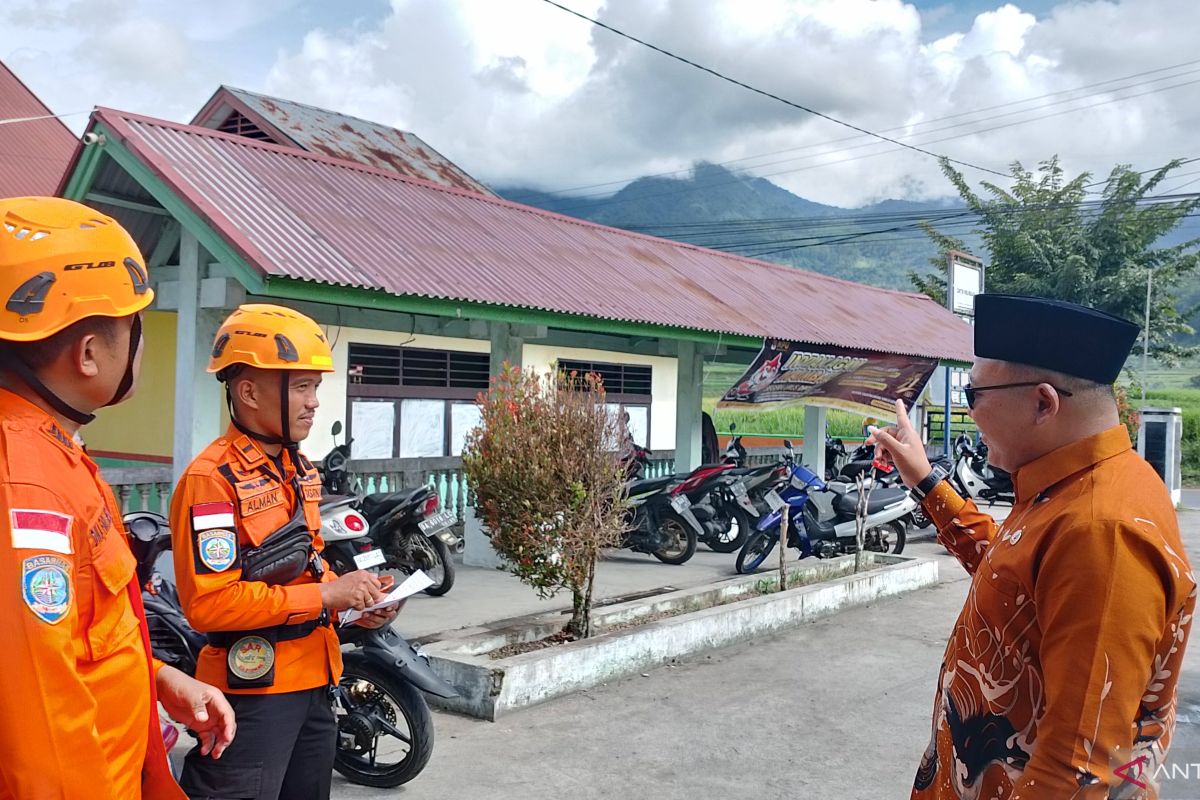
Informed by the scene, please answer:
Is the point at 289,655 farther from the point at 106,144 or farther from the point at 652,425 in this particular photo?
the point at 652,425

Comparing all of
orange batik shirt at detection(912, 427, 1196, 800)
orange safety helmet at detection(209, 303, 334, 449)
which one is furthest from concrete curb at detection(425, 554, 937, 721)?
orange batik shirt at detection(912, 427, 1196, 800)

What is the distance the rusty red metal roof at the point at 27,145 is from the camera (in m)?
15.3

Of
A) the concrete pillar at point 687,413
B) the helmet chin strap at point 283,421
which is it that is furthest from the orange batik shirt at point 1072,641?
the concrete pillar at point 687,413

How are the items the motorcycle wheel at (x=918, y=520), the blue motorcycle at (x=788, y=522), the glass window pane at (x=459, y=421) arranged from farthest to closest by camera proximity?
the motorcycle wheel at (x=918, y=520) → the glass window pane at (x=459, y=421) → the blue motorcycle at (x=788, y=522)

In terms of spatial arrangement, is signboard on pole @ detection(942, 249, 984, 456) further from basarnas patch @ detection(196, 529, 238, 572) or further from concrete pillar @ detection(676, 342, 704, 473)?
basarnas patch @ detection(196, 529, 238, 572)

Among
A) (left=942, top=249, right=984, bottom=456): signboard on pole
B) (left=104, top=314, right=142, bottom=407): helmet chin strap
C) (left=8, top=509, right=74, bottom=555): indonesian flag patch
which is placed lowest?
(left=8, top=509, right=74, bottom=555): indonesian flag patch

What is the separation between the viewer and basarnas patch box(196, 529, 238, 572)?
2438 millimetres

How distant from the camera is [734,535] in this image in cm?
1056

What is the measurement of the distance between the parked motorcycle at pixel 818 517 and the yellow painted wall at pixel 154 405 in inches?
236

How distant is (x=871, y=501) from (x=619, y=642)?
4910mm

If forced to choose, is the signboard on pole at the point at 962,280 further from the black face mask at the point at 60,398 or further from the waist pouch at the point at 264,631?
the black face mask at the point at 60,398

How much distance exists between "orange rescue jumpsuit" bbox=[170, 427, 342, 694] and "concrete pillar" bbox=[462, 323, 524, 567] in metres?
6.75

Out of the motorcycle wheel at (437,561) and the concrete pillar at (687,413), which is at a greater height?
the concrete pillar at (687,413)

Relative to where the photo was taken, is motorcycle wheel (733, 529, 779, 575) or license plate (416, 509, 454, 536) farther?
motorcycle wheel (733, 529, 779, 575)
